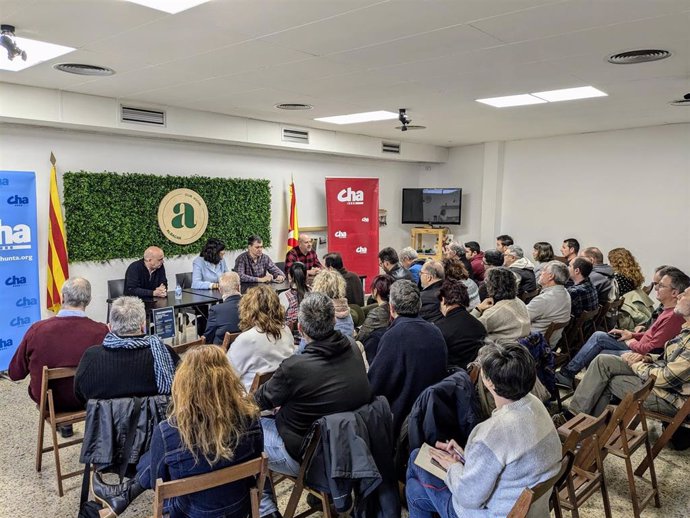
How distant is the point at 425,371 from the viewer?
2.59 meters

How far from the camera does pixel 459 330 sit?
10.2 feet

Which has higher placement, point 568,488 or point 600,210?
point 600,210

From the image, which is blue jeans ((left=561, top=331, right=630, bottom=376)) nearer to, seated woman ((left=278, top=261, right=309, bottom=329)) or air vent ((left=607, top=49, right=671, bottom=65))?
air vent ((left=607, top=49, right=671, bottom=65))

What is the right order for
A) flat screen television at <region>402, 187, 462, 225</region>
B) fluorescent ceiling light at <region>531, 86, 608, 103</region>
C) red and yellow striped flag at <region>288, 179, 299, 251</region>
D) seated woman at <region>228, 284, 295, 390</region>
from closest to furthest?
seated woman at <region>228, 284, 295, 390</region> < fluorescent ceiling light at <region>531, 86, 608, 103</region> < red and yellow striped flag at <region>288, 179, 299, 251</region> < flat screen television at <region>402, 187, 462, 225</region>

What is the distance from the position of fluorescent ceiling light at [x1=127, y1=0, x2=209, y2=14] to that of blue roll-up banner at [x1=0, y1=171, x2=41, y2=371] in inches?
122

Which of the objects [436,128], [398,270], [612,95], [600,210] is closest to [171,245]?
[398,270]

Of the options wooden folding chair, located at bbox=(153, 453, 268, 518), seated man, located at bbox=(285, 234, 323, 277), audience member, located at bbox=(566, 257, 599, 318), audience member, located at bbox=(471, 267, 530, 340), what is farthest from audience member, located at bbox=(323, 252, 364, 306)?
wooden folding chair, located at bbox=(153, 453, 268, 518)

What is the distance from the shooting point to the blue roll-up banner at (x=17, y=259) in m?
4.81

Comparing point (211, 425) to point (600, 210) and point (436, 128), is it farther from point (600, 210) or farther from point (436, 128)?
point (600, 210)

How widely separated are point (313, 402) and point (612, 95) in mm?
4529

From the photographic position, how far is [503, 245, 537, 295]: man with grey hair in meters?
5.43

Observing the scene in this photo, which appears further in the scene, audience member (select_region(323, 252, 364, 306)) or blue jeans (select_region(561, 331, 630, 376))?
audience member (select_region(323, 252, 364, 306))

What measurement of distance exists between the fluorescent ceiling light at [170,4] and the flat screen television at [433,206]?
7222 millimetres

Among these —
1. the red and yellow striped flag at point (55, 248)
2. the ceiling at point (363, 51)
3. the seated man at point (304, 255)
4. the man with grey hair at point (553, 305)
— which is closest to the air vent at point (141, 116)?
the ceiling at point (363, 51)
